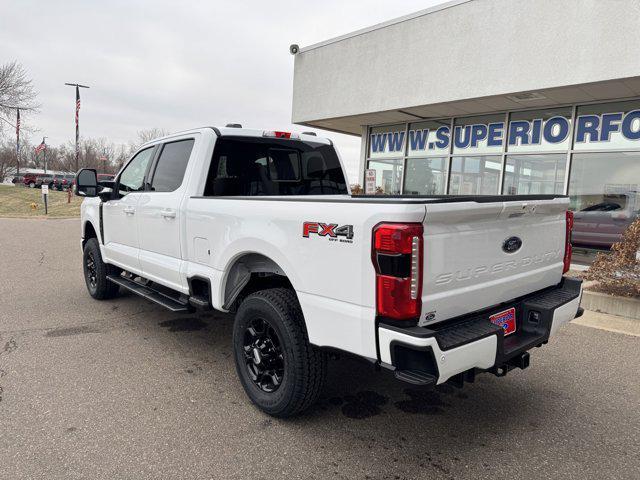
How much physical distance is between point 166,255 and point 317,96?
10174mm

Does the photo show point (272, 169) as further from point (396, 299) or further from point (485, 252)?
point (396, 299)

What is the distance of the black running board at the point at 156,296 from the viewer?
402cm

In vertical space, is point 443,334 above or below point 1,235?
above

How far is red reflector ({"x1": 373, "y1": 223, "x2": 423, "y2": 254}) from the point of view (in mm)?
2254

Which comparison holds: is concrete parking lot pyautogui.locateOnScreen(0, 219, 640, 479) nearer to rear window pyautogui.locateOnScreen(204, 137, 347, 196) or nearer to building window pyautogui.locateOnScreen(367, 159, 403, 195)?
rear window pyautogui.locateOnScreen(204, 137, 347, 196)

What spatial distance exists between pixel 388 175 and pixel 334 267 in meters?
11.8

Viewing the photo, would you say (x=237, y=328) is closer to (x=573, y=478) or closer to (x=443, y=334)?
(x=443, y=334)

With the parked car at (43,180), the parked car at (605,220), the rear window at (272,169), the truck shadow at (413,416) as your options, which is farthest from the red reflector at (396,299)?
→ the parked car at (43,180)

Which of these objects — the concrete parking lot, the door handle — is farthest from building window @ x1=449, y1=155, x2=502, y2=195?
the door handle

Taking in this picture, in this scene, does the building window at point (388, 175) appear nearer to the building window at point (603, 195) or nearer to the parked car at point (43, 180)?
the building window at point (603, 195)

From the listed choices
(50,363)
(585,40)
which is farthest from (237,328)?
(585,40)

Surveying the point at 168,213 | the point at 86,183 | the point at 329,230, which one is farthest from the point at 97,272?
the point at 329,230

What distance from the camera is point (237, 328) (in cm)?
335

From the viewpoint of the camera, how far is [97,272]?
19.4ft
